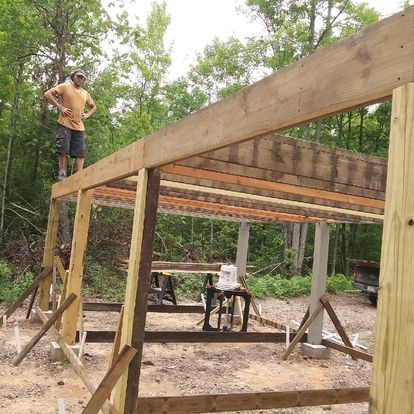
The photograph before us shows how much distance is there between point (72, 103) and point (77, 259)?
2.67 metres

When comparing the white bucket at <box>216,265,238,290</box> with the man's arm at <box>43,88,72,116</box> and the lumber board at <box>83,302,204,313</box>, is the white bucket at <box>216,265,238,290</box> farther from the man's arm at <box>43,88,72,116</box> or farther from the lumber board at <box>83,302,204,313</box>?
the man's arm at <box>43,88,72,116</box>

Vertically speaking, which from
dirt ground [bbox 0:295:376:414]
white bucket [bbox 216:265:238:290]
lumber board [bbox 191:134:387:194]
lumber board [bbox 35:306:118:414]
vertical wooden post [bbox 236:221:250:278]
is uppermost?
lumber board [bbox 191:134:387:194]

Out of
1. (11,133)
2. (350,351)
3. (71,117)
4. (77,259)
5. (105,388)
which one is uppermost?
(11,133)

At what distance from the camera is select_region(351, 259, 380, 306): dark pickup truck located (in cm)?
1250

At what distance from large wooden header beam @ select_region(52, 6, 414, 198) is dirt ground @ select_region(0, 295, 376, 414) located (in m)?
3.41

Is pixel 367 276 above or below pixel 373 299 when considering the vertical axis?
above

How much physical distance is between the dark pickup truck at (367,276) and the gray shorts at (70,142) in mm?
8770

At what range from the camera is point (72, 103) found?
7020 mm

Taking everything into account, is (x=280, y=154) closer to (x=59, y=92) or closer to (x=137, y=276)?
(x=137, y=276)

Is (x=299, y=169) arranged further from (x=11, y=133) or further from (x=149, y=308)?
(x=11, y=133)

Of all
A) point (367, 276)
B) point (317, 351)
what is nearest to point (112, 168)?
point (317, 351)

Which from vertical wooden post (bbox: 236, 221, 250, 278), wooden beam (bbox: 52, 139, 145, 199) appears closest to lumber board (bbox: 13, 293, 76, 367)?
wooden beam (bbox: 52, 139, 145, 199)

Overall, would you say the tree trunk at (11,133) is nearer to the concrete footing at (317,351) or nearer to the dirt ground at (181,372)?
the dirt ground at (181,372)

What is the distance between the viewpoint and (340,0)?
17.7 m
